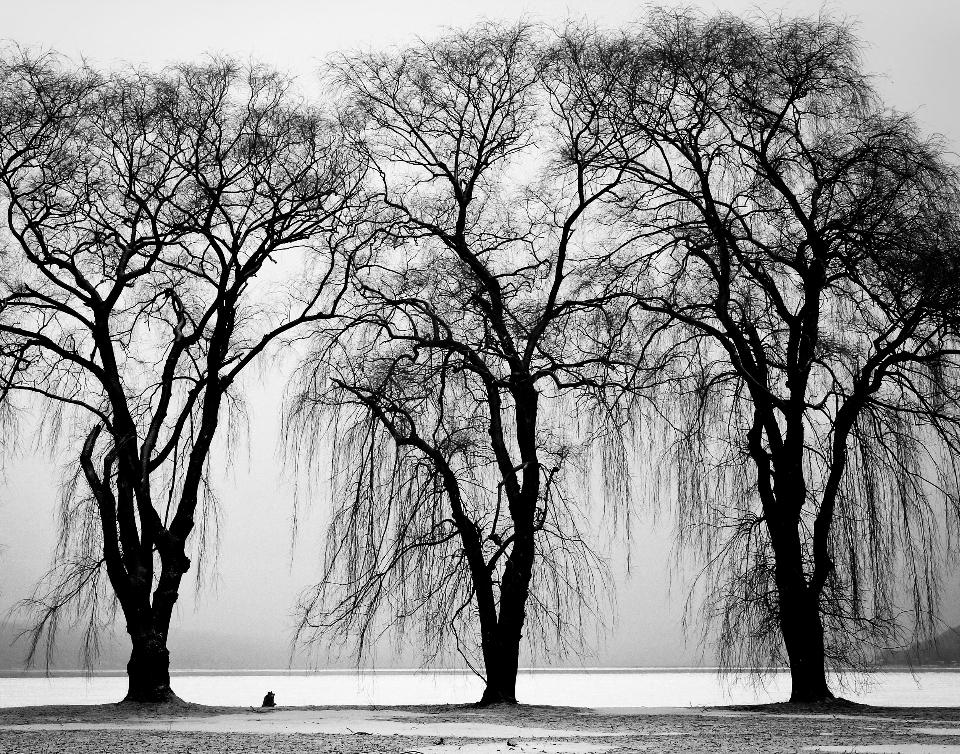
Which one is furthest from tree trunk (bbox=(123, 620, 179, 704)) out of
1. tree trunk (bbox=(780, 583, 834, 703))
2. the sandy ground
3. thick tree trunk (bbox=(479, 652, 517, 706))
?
tree trunk (bbox=(780, 583, 834, 703))

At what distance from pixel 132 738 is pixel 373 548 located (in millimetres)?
3356

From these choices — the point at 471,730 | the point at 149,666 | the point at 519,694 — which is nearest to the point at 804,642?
the point at 471,730

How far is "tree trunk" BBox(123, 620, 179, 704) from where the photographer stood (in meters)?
11.8

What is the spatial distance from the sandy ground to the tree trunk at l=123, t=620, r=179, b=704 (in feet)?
1.33

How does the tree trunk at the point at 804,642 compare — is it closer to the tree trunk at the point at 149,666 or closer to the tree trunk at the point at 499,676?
the tree trunk at the point at 499,676

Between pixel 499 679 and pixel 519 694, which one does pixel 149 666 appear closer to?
pixel 499 679

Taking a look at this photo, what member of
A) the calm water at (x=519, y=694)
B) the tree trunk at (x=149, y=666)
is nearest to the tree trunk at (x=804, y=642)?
the calm water at (x=519, y=694)

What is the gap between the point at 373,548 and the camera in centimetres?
1077

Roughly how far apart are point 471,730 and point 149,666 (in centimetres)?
516

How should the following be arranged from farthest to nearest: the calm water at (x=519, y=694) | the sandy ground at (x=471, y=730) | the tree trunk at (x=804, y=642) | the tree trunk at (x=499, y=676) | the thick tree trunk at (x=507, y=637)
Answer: the calm water at (x=519, y=694) < the tree trunk at (x=499, y=676) < the thick tree trunk at (x=507, y=637) < the tree trunk at (x=804, y=642) < the sandy ground at (x=471, y=730)

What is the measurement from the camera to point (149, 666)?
471 inches

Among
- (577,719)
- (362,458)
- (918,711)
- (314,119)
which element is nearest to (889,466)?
(918,711)

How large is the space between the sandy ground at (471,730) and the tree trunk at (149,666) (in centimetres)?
41

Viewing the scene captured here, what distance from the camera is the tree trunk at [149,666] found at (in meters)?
11.8
